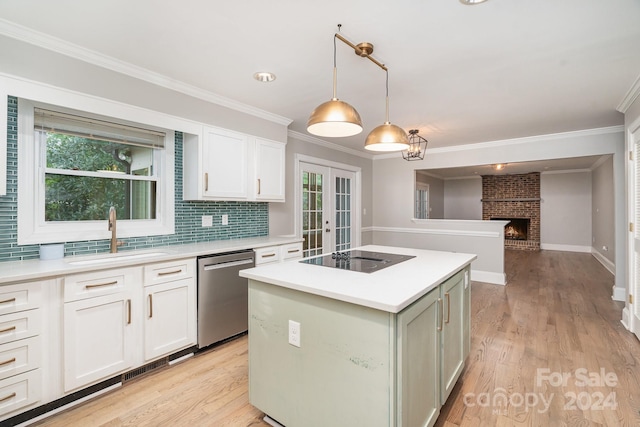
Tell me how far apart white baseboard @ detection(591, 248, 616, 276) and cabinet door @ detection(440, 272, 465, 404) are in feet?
16.1

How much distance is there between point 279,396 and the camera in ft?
5.45

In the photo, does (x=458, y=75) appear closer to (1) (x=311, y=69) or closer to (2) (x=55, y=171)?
(1) (x=311, y=69)

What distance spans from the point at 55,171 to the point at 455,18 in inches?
116

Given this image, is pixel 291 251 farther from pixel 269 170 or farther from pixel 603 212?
pixel 603 212

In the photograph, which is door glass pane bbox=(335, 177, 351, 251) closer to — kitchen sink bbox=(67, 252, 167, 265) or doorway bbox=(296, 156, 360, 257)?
doorway bbox=(296, 156, 360, 257)

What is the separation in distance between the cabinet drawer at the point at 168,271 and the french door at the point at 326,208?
2.16 meters

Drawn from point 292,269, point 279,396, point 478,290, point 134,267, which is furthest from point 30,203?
point 478,290

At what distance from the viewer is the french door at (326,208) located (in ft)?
15.2

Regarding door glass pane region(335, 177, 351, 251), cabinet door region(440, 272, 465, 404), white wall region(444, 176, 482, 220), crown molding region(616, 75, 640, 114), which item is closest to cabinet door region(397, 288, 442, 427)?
cabinet door region(440, 272, 465, 404)

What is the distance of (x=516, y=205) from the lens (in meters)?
8.97

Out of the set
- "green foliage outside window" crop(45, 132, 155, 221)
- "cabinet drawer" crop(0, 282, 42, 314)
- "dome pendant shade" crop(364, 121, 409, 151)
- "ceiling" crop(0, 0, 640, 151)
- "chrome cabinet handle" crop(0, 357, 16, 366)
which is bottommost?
"chrome cabinet handle" crop(0, 357, 16, 366)

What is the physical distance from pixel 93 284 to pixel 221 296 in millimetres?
986

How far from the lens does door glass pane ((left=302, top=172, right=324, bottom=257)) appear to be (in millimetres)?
4609

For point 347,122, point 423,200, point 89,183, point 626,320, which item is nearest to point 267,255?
point 89,183
